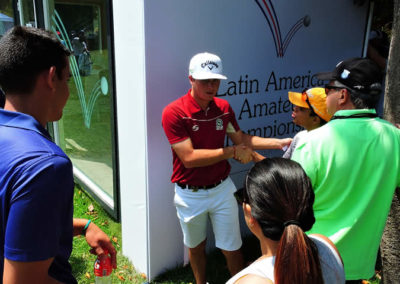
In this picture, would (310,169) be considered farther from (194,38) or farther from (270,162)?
(194,38)

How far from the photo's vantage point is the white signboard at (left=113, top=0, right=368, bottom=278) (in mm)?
3047

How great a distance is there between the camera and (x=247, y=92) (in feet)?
12.1

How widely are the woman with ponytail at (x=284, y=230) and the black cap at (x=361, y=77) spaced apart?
0.86 m

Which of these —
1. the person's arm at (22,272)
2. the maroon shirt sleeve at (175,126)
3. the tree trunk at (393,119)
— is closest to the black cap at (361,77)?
the tree trunk at (393,119)

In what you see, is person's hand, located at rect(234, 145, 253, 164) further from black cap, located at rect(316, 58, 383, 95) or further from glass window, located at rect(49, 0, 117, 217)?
glass window, located at rect(49, 0, 117, 217)

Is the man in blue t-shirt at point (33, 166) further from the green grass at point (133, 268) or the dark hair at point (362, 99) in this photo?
the green grass at point (133, 268)

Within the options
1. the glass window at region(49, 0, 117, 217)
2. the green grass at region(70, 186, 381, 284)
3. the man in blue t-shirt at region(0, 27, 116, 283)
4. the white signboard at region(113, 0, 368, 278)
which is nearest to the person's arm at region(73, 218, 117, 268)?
the man in blue t-shirt at region(0, 27, 116, 283)

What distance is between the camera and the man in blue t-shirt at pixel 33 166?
3.77 feet

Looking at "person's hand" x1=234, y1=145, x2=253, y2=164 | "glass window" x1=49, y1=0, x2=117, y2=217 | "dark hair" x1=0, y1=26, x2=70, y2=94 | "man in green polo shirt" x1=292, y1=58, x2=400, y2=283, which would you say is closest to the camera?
"dark hair" x1=0, y1=26, x2=70, y2=94

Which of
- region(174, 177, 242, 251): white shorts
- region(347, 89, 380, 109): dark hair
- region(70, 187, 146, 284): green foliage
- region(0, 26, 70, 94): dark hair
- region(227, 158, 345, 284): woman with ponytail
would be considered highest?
region(0, 26, 70, 94): dark hair

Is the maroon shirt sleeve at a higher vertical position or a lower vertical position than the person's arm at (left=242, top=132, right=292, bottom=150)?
higher

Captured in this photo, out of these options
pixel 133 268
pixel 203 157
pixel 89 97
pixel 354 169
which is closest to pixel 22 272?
pixel 354 169

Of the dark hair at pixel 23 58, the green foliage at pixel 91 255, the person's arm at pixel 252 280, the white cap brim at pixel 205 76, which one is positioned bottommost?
the green foliage at pixel 91 255

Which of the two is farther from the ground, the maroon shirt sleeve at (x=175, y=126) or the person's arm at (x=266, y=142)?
the maroon shirt sleeve at (x=175, y=126)
